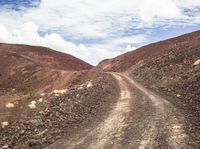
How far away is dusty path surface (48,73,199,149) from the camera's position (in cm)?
1566

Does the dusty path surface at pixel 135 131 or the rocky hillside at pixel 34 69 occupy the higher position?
the rocky hillside at pixel 34 69

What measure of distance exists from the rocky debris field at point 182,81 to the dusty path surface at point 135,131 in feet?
Result: 2.84

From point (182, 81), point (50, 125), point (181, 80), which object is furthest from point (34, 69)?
point (50, 125)

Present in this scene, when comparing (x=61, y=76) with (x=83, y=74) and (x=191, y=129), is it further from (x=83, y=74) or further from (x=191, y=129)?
(x=191, y=129)

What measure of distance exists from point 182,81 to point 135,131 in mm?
23354

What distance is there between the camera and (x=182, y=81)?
132 feet

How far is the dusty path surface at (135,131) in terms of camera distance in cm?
1566

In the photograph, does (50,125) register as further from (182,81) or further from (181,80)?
(181,80)

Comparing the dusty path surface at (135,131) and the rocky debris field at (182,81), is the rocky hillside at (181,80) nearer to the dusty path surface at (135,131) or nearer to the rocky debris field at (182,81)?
the rocky debris field at (182,81)

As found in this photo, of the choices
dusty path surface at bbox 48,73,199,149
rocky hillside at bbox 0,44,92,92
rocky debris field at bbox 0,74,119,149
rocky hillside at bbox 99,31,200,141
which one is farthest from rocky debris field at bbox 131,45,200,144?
rocky hillside at bbox 0,44,92,92

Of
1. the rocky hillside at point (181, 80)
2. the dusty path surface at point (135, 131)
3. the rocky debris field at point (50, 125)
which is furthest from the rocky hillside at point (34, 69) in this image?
the dusty path surface at point (135, 131)

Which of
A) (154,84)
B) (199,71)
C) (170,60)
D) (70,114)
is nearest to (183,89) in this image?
(199,71)

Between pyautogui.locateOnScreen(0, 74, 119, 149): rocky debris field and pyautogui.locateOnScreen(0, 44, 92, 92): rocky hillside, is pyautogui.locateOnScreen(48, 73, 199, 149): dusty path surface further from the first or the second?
pyautogui.locateOnScreen(0, 44, 92, 92): rocky hillside

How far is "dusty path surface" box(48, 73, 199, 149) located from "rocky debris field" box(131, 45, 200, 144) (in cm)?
87
